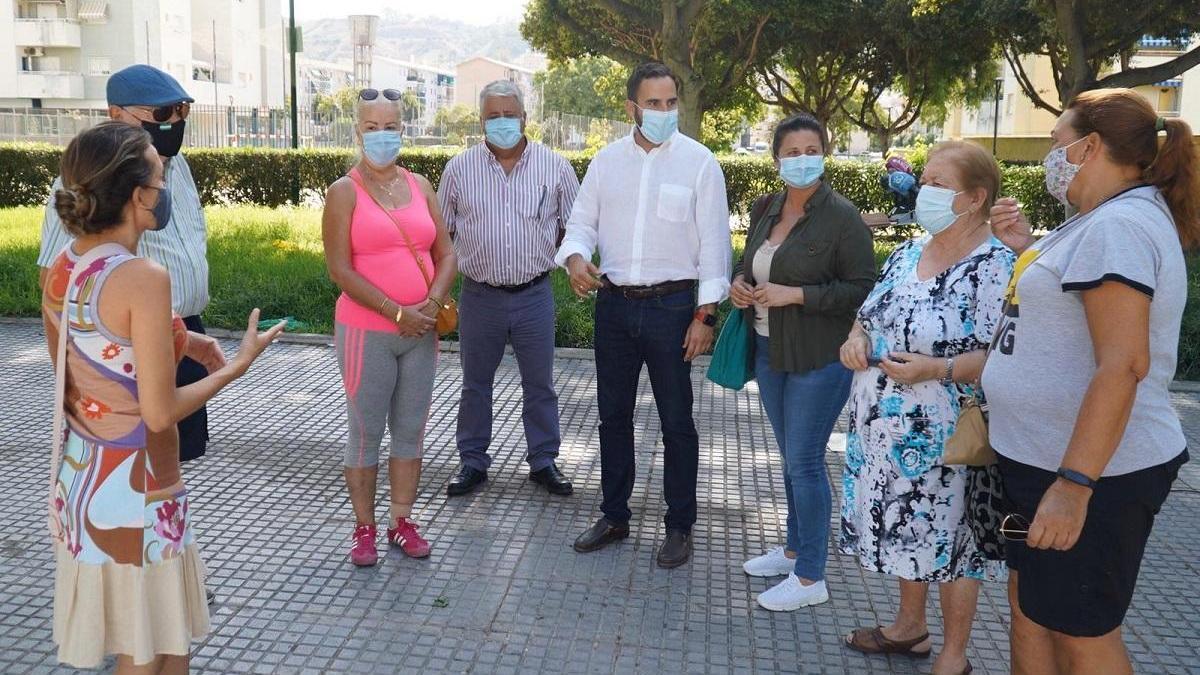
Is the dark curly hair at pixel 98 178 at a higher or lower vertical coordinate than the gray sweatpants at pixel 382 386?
higher

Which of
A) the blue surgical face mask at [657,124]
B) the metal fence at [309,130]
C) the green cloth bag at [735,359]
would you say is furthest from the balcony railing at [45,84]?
the green cloth bag at [735,359]

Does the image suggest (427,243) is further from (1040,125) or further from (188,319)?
(1040,125)

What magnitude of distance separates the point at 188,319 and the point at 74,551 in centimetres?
154

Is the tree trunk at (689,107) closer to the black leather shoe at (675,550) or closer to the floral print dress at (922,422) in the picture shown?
the black leather shoe at (675,550)

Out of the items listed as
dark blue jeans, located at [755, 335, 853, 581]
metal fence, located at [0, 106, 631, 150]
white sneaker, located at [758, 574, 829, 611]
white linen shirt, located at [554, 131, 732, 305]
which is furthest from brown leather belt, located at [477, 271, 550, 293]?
metal fence, located at [0, 106, 631, 150]

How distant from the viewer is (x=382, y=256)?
14.5ft

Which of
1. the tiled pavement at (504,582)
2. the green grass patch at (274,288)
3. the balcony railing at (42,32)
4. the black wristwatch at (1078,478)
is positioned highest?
the balcony railing at (42,32)

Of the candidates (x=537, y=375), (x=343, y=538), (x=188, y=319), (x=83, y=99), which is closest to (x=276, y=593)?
(x=343, y=538)

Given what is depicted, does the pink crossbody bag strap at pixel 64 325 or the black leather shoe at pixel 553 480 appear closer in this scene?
the pink crossbody bag strap at pixel 64 325

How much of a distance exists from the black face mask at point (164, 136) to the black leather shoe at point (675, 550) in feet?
8.43

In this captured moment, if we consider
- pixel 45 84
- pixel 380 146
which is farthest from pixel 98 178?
pixel 45 84

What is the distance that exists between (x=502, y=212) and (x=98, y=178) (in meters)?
2.88

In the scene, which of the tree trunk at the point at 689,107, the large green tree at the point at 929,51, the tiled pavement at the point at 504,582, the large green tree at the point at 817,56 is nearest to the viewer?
the tiled pavement at the point at 504,582

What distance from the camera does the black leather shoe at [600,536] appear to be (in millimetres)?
4734
